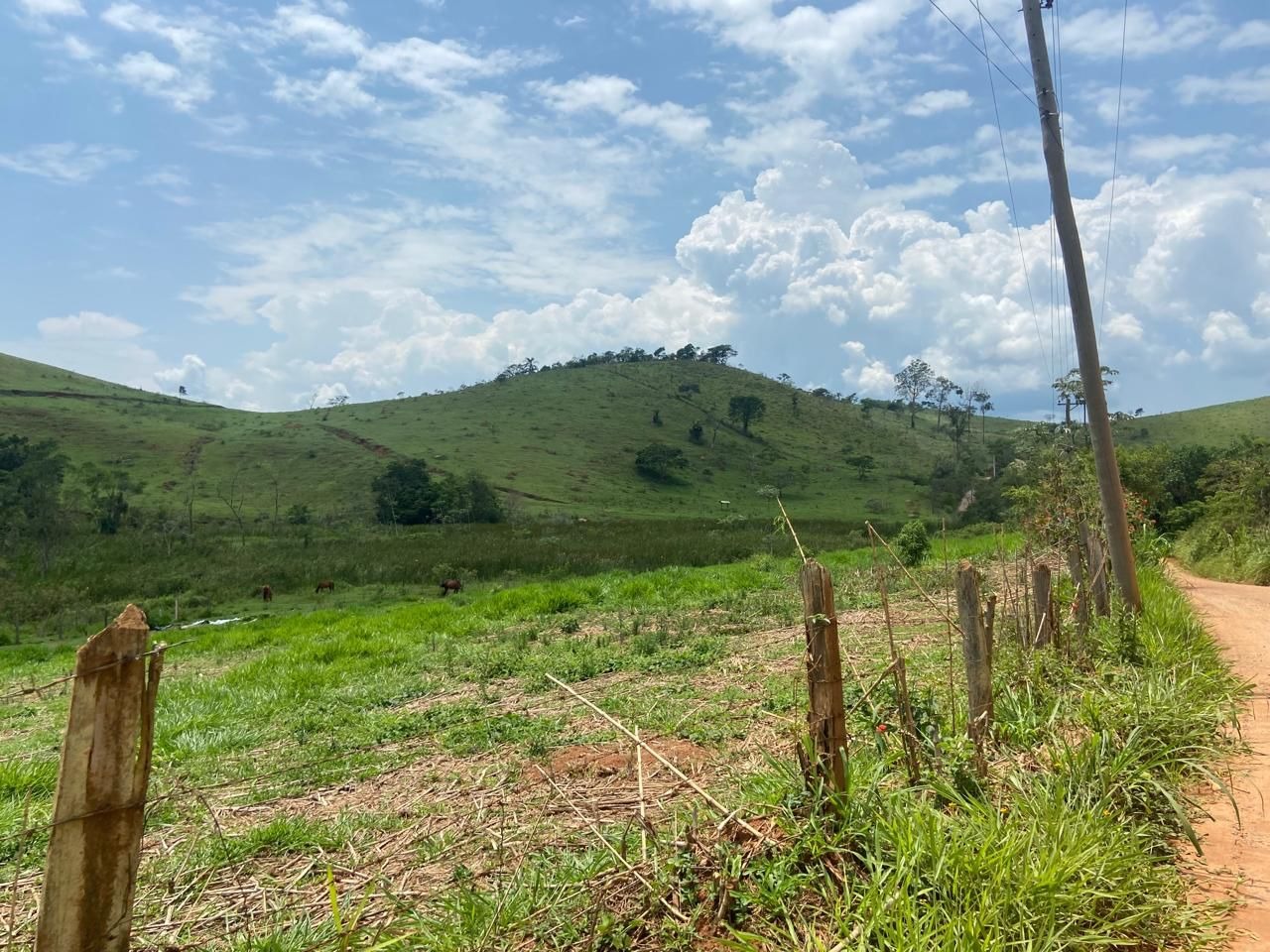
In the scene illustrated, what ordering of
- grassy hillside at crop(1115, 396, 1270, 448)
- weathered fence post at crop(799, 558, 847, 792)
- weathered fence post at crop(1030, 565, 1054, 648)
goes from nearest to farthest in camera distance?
weathered fence post at crop(799, 558, 847, 792) < weathered fence post at crop(1030, 565, 1054, 648) < grassy hillside at crop(1115, 396, 1270, 448)

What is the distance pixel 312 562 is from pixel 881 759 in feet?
101

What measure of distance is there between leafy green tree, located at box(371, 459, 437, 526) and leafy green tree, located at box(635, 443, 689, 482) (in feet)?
83.2

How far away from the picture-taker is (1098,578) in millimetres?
9250

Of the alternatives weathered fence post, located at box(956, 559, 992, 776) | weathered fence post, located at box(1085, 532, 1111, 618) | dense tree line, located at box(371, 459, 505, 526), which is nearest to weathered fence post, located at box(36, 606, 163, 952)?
weathered fence post, located at box(956, 559, 992, 776)

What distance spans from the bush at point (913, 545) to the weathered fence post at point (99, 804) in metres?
21.3

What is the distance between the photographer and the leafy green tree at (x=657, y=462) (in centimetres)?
7956

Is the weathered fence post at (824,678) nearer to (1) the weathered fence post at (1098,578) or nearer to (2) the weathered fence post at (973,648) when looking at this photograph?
(2) the weathered fence post at (973,648)

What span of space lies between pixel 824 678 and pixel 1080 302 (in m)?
7.72

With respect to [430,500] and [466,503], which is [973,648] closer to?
[466,503]

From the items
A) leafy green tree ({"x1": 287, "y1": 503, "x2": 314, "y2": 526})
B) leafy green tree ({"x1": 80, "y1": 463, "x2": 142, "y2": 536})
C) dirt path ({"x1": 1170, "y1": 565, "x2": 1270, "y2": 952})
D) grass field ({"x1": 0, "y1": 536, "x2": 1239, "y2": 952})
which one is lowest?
dirt path ({"x1": 1170, "y1": 565, "x2": 1270, "y2": 952})

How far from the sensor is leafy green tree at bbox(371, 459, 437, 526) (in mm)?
54750

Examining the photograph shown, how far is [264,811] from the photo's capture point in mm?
5453

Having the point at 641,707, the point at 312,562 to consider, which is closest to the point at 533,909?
the point at 641,707

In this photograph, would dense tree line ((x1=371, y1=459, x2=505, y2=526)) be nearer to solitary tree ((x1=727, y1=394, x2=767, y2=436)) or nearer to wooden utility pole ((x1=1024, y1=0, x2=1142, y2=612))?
solitary tree ((x1=727, y1=394, x2=767, y2=436))
